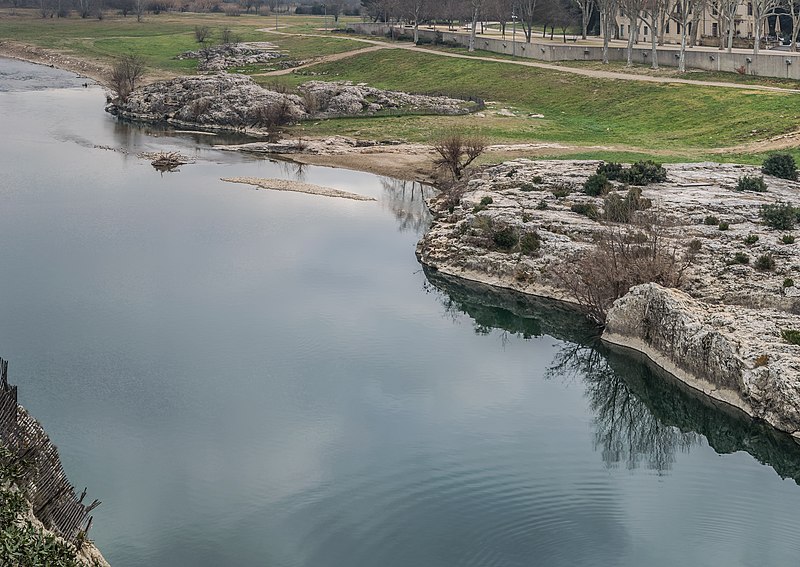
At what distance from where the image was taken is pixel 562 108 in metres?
88.5

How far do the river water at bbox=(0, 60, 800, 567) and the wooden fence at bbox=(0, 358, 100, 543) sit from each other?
257 cm

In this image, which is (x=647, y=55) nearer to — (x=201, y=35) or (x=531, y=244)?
(x=531, y=244)

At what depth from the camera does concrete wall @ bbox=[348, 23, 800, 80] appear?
8394cm

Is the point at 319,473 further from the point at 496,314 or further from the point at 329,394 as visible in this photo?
the point at 496,314

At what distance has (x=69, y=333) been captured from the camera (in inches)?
1594

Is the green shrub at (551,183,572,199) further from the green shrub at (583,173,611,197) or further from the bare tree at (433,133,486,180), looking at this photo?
the bare tree at (433,133,486,180)

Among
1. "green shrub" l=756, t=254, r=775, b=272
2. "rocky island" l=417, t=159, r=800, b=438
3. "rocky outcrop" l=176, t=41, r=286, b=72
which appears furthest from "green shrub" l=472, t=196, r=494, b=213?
"rocky outcrop" l=176, t=41, r=286, b=72

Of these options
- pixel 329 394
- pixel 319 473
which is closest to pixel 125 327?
pixel 329 394

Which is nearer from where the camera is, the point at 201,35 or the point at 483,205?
the point at 483,205

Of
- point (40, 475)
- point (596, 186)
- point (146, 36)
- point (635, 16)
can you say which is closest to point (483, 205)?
point (596, 186)

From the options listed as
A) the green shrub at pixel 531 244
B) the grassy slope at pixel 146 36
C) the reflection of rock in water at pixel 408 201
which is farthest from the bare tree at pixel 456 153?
the grassy slope at pixel 146 36

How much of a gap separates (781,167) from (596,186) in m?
9.92

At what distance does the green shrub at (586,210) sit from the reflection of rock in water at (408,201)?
9.92m

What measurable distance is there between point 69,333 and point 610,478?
19992 millimetres
